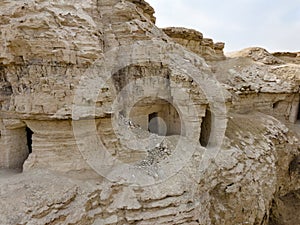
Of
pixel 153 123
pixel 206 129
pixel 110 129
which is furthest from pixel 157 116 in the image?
pixel 110 129

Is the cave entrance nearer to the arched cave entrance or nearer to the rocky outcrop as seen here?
the arched cave entrance

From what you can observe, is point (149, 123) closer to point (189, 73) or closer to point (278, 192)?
point (189, 73)

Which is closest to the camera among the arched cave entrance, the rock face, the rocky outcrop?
the rock face

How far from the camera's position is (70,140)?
5.73 metres

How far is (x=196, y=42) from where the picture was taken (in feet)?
48.9

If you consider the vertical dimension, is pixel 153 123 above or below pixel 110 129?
below

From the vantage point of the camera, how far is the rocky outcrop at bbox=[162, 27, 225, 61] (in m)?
13.6

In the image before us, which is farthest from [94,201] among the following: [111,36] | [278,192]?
[278,192]

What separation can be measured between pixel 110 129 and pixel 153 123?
2945 millimetres

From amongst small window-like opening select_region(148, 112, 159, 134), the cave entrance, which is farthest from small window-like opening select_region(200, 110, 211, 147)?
small window-like opening select_region(148, 112, 159, 134)

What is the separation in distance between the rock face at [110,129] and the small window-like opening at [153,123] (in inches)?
1.5

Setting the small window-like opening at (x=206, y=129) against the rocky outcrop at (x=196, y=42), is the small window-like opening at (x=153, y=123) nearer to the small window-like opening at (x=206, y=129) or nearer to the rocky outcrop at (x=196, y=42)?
the small window-like opening at (x=206, y=129)

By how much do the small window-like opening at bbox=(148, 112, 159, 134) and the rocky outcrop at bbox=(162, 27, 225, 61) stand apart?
6397 millimetres

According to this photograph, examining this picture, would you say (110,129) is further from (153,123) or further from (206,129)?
(206,129)
